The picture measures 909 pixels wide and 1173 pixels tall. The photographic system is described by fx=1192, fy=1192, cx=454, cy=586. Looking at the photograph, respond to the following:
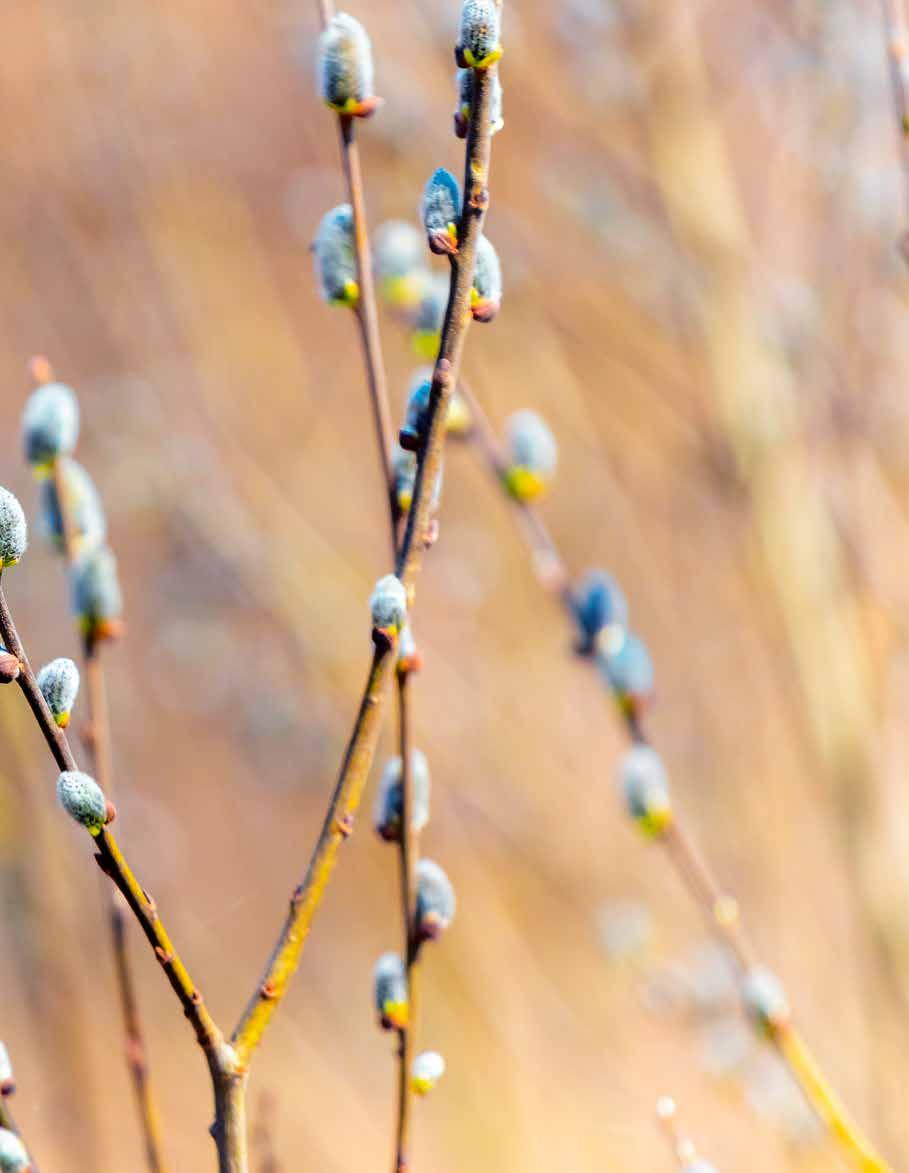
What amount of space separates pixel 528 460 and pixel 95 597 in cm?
41

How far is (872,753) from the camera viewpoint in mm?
1845

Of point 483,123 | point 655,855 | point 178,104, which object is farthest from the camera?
point 655,855

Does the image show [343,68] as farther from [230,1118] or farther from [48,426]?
[230,1118]

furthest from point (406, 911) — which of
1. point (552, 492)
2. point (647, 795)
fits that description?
point (552, 492)

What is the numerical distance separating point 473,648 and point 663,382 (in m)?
0.99

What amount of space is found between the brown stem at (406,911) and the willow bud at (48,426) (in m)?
0.31

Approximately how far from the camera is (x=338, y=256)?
0.73 m

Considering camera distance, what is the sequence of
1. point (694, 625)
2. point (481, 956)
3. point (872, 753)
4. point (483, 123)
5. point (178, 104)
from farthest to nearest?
point (694, 625) < point (178, 104) < point (481, 956) < point (872, 753) < point (483, 123)

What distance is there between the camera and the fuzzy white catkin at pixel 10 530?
56cm

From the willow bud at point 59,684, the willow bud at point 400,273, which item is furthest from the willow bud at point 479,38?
the willow bud at point 400,273

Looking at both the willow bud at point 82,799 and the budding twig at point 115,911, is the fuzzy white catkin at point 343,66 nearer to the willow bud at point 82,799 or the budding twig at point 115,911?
the budding twig at point 115,911

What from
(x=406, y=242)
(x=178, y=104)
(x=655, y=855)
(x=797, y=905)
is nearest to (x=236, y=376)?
(x=178, y=104)

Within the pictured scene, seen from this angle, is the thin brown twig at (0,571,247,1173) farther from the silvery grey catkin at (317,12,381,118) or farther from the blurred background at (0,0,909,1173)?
the blurred background at (0,0,909,1173)

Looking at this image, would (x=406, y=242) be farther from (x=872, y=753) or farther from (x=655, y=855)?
(x=655, y=855)
